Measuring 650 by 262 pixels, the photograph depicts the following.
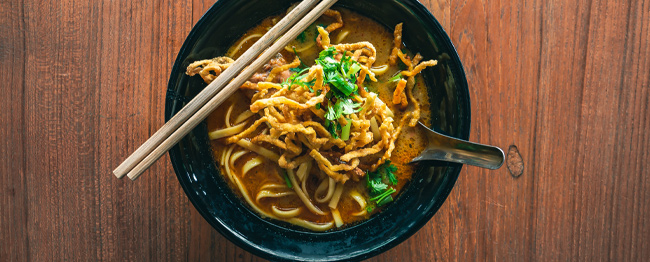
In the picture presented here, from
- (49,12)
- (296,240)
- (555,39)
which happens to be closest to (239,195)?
(296,240)

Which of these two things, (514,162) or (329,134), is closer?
(329,134)

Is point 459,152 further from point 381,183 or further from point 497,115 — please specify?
point 497,115

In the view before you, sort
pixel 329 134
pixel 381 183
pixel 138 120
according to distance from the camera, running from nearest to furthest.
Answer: pixel 329 134 → pixel 381 183 → pixel 138 120

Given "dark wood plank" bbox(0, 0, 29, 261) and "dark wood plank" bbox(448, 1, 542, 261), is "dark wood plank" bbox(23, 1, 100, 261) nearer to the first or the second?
"dark wood plank" bbox(0, 0, 29, 261)

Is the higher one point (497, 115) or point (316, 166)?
point (497, 115)

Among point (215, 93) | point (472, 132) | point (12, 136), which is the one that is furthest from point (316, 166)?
point (12, 136)

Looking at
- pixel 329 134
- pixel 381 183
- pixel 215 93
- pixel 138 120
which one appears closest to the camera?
pixel 215 93

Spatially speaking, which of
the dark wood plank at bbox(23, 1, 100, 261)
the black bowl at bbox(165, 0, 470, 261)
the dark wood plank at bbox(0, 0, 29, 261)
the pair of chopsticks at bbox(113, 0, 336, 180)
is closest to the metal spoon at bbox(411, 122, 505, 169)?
the black bowl at bbox(165, 0, 470, 261)
